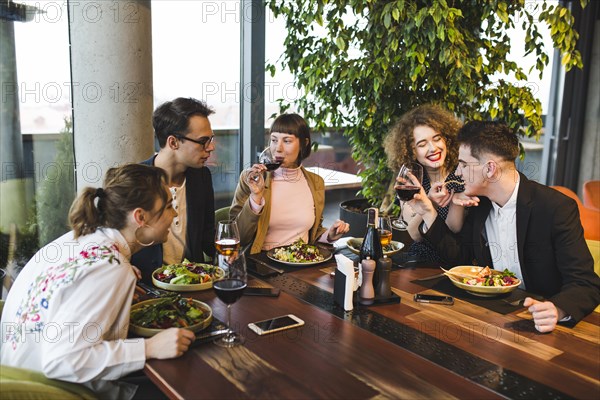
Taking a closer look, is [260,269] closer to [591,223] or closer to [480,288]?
[480,288]

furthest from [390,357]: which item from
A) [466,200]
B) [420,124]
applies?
[420,124]

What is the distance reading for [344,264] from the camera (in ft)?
6.36

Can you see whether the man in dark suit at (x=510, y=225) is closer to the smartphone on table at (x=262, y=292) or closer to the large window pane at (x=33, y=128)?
the smartphone on table at (x=262, y=292)

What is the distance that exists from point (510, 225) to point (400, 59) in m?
1.71

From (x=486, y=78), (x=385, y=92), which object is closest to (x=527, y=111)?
(x=486, y=78)

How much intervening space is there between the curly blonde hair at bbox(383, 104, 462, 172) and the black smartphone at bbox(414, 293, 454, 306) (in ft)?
3.98

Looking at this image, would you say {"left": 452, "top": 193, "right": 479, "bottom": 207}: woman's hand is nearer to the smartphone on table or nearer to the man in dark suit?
the man in dark suit

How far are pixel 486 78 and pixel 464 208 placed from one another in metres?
1.76

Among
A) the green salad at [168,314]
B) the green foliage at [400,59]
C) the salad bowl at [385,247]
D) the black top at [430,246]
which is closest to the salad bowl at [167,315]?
the green salad at [168,314]

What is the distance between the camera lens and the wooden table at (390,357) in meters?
1.43

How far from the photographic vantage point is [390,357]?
1.60m

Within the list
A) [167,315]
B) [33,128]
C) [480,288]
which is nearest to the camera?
[167,315]

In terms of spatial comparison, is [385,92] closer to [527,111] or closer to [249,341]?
[527,111]

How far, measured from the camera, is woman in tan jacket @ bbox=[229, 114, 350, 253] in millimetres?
2779
